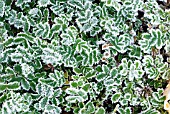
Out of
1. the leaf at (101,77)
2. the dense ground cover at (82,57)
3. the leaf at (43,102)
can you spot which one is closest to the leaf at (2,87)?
the dense ground cover at (82,57)

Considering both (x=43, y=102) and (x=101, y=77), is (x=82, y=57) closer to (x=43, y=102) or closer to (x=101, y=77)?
(x=101, y=77)

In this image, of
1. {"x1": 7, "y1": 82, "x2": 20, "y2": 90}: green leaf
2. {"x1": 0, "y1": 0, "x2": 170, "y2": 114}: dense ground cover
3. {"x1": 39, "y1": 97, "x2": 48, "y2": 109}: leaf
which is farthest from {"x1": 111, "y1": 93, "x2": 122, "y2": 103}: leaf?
{"x1": 7, "y1": 82, "x2": 20, "y2": 90}: green leaf

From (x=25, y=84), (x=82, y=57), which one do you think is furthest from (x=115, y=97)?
(x=25, y=84)

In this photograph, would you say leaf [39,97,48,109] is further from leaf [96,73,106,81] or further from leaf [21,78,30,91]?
leaf [96,73,106,81]

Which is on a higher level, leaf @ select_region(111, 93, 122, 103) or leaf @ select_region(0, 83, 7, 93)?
leaf @ select_region(0, 83, 7, 93)

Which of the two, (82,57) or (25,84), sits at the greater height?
(82,57)

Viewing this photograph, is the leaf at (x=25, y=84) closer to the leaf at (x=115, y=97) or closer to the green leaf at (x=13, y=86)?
the green leaf at (x=13, y=86)

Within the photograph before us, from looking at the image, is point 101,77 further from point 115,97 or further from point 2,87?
point 2,87

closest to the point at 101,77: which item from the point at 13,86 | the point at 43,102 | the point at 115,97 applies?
the point at 115,97

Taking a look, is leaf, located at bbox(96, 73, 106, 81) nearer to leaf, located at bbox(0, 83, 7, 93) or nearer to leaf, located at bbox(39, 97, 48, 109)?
leaf, located at bbox(39, 97, 48, 109)
